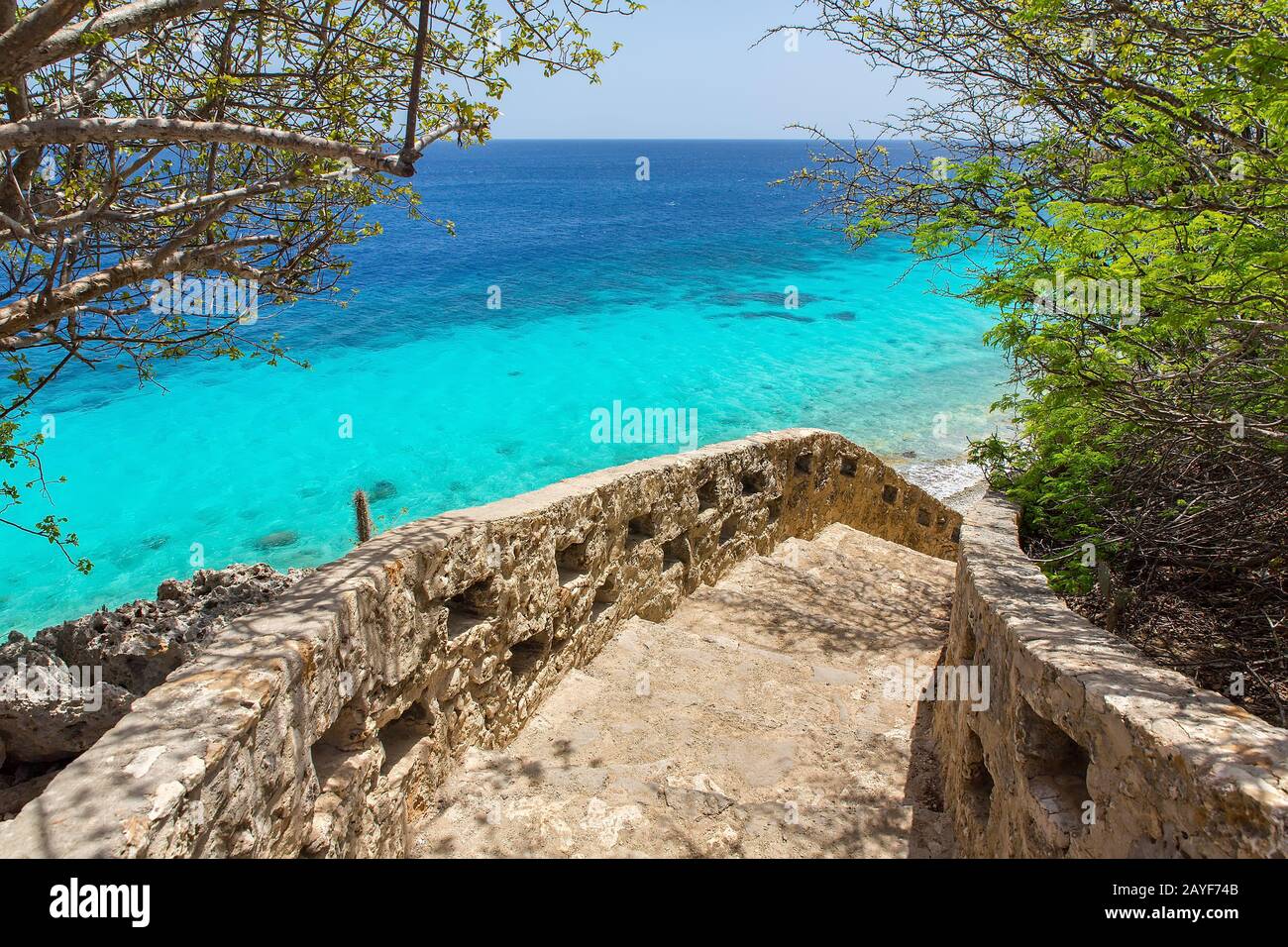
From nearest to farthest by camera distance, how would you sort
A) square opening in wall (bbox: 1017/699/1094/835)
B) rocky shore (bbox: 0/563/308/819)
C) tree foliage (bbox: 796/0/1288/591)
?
square opening in wall (bbox: 1017/699/1094/835), tree foliage (bbox: 796/0/1288/591), rocky shore (bbox: 0/563/308/819)

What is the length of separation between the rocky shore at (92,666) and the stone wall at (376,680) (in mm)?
2719

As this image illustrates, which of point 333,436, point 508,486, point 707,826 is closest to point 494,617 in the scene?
point 707,826

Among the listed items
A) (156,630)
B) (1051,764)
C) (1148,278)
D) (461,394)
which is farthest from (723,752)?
(461,394)

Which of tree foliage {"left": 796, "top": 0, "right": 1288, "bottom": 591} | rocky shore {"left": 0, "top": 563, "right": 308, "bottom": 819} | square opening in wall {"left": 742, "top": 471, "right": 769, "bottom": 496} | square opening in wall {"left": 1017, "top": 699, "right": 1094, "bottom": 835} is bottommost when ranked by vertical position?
rocky shore {"left": 0, "top": 563, "right": 308, "bottom": 819}

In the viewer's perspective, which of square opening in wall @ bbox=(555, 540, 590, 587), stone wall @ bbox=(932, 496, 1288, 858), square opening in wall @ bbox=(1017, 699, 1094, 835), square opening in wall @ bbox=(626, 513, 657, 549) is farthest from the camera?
square opening in wall @ bbox=(626, 513, 657, 549)

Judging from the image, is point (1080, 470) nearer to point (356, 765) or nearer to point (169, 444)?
point (356, 765)

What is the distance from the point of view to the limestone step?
4.12 meters

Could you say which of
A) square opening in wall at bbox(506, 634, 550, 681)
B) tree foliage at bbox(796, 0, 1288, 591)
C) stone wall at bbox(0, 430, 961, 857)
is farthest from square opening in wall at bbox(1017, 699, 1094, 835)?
square opening in wall at bbox(506, 634, 550, 681)

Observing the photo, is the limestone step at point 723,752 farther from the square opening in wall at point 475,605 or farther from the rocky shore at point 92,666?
the rocky shore at point 92,666

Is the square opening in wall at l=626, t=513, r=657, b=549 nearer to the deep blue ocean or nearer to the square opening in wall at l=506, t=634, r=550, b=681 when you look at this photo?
the square opening in wall at l=506, t=634, r=550, b=681

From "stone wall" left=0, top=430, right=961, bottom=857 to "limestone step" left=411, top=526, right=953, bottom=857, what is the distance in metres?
0.32

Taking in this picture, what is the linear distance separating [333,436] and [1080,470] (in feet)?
77.7

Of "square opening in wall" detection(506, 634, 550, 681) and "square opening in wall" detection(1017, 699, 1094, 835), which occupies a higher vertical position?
A: "square opening in wall" detection(1017, 699, 1094, 835)

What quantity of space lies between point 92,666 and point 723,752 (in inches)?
245
